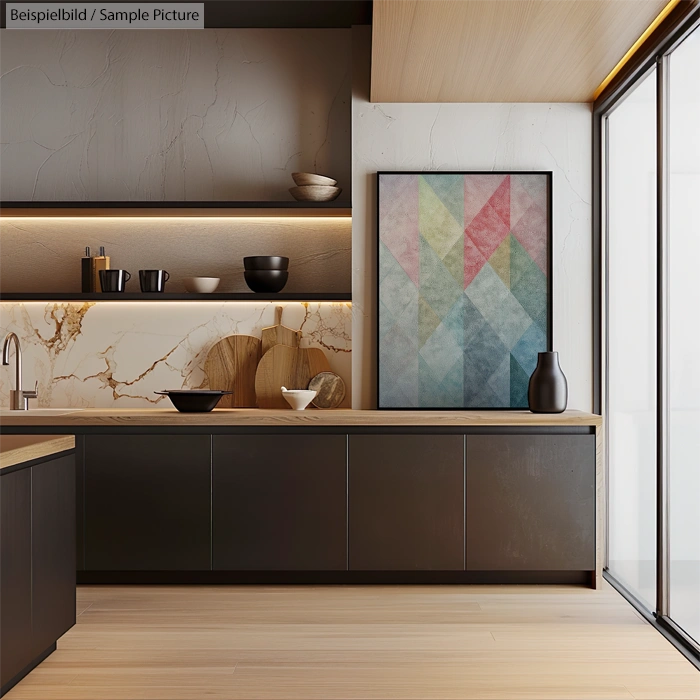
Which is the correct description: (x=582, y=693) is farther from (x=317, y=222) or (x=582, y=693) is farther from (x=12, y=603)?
(x=317, y=222)

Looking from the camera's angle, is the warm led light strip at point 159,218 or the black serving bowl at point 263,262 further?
the warm led light strip at point 159,218

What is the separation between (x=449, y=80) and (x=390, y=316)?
1.18m

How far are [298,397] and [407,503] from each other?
0.75 meters

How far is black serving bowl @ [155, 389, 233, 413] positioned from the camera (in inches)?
142

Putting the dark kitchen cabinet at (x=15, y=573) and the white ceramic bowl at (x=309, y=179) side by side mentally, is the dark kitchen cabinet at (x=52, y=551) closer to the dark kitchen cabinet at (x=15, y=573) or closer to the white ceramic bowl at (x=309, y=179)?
the dark kitchen cabinet at (x=15, y=573)

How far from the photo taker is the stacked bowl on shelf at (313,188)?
382 cm

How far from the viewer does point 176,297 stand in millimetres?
3852

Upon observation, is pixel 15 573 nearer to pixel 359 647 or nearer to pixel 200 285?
pixel 359 647

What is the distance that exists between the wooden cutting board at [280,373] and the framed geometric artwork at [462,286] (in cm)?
42

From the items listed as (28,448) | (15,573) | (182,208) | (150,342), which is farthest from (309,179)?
(15,573)

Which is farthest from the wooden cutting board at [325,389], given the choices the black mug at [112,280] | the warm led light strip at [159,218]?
the black mug at [112,280]

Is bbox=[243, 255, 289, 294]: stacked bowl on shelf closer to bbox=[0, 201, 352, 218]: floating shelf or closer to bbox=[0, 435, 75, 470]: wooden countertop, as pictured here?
bbox=[0, 201, 352, 218]: floating shelf

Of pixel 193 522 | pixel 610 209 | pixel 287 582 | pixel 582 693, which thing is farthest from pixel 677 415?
pixel 193 522

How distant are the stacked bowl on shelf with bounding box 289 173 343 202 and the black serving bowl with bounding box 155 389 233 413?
110 centimetres
